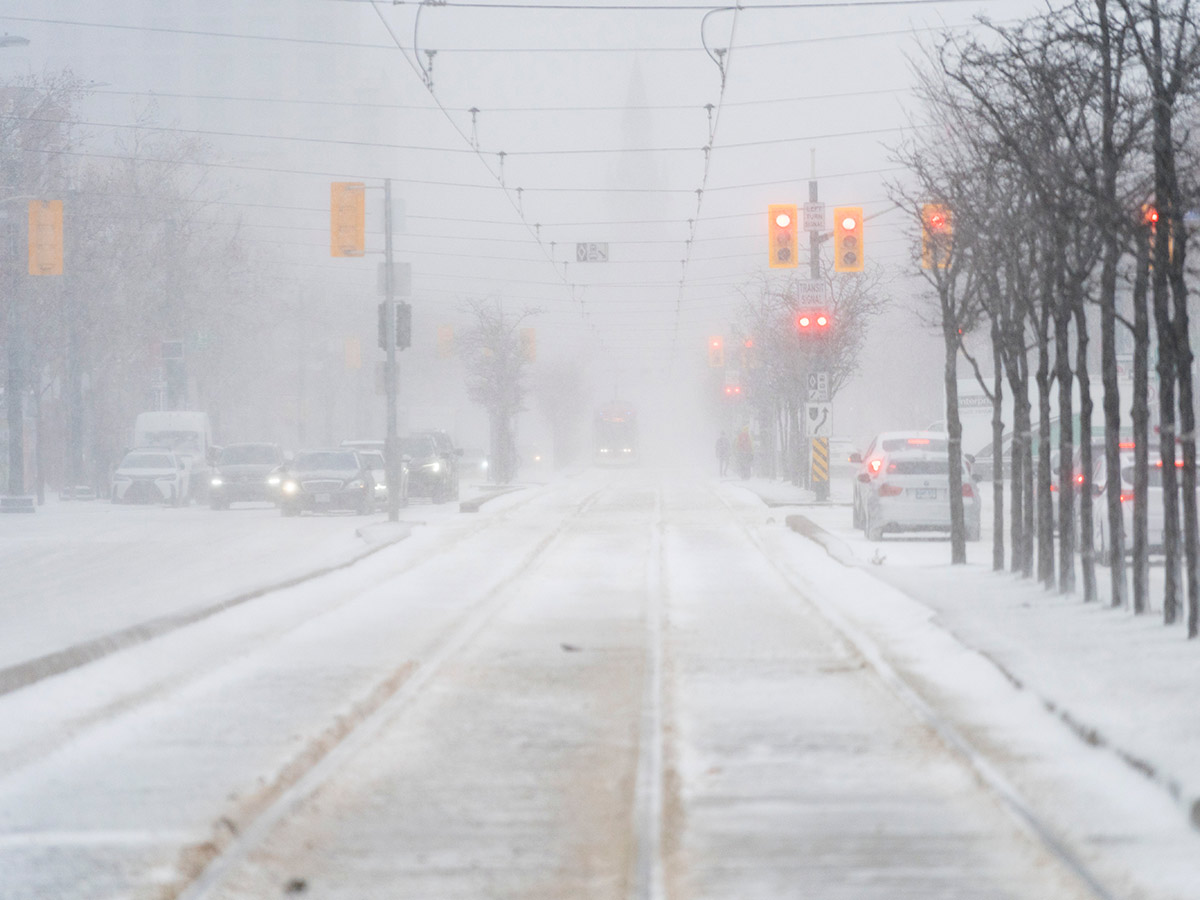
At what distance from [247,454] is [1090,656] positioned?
35.3 meters

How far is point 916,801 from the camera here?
761cm

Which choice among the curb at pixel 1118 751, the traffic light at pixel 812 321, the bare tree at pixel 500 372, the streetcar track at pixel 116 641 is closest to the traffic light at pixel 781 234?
the traffic light at pixel 812 321

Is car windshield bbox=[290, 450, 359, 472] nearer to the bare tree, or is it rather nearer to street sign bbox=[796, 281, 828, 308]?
street sign bbox=[796, 281, 828, 308]

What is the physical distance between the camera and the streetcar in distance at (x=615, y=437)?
92750 mm

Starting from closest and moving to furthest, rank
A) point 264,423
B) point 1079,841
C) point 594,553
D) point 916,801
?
1. point 1079,841
2. point 916,801
3. point 594,553
4. point 264,423

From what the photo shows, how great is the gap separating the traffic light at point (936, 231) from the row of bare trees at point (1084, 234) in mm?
63

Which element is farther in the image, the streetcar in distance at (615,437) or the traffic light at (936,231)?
the streetcar in distance at (615,437)

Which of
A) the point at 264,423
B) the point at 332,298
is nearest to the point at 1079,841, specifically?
the point at 264,423

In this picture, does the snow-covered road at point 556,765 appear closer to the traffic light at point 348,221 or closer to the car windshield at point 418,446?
the traffic light at point 348,221

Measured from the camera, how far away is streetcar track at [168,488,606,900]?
21.3 feet

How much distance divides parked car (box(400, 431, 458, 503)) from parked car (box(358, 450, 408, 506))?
133 cm

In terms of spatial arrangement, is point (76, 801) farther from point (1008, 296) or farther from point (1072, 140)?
point (1008, 296)

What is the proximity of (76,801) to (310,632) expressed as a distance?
6994 mm

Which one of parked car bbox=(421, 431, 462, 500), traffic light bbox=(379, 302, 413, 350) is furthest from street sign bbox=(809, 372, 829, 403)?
traffic light bbox=(379, 302, 413, 350)
